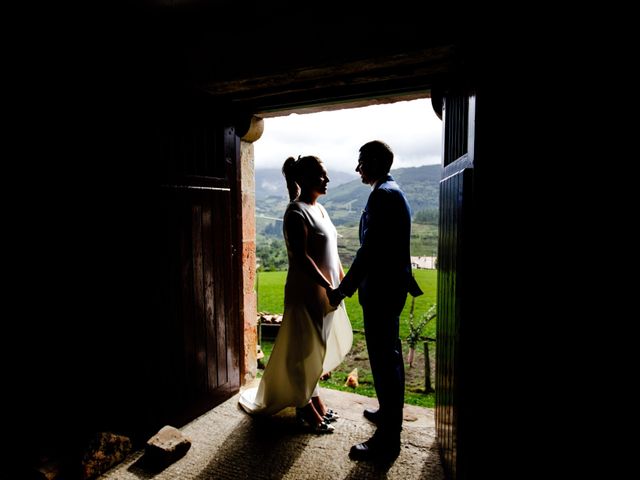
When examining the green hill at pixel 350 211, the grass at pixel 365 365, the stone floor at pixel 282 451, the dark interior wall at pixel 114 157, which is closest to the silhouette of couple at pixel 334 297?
the stone floor at pixel 282 451

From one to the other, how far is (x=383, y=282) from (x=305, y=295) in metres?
0.68

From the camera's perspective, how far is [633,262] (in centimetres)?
177

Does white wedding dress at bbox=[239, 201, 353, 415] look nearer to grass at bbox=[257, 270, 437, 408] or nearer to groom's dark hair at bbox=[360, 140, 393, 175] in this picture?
groom's dark hair at bbox=[360, 140, 393, 175]

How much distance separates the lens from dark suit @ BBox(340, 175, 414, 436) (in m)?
2.50

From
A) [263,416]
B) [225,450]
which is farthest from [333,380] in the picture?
[225,450]

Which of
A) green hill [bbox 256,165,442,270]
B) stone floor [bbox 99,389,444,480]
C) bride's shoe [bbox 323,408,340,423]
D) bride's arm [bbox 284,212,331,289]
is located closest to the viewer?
stone floor [bbox 99,389,444,480]

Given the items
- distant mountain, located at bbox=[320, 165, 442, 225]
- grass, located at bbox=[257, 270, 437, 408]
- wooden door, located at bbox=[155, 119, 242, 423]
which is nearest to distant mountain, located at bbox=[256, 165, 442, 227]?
distant mountain, located at bbox=[320, 165, 442, 225]

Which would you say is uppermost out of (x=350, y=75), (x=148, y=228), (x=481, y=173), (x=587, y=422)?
(x=350, y=75)

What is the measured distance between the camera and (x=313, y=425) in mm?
3059

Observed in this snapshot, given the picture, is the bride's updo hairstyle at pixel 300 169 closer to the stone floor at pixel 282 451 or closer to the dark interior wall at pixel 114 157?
the dark interior wall at pixel 114 157

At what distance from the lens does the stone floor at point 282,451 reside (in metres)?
2.52

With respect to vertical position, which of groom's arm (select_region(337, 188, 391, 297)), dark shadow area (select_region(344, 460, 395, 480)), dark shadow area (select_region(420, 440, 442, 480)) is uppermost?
groom's arm (select_region(337, 188, 391, 297))

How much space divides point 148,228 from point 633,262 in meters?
2.96

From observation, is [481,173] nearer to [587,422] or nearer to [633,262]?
[633,262]
